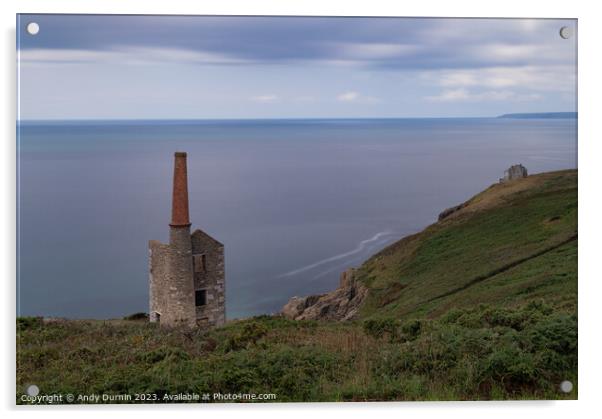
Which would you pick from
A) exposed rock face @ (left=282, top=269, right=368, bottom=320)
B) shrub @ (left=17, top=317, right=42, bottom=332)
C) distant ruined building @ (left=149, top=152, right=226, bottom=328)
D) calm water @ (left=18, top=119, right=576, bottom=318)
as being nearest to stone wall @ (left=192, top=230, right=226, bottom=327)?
distant ruined building @ (left=149, top=152, right=226, bottom=328)

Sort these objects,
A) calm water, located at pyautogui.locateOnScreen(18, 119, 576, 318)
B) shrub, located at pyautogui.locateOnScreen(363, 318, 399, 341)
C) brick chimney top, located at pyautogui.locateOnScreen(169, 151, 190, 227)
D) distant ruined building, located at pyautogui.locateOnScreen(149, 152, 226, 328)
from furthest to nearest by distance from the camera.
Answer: distant ruined building, located at pyautogui.locateOnScreen(149, 152, 226, 328), brick chimney top, located at pyautogui.locateOnScreen(169, 151, 190, 227), calm water, located at pyautogui.locateOnScreen(18, 119, 576, 318), shrub, located at pyautogui.locateOnScreen(363, 318, 399, 341)

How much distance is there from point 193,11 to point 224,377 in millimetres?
6121

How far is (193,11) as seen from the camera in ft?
36.6

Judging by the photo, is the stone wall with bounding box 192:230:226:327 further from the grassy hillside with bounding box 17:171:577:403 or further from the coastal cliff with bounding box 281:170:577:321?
the coastal cliff with bounding box 281:170:577:321

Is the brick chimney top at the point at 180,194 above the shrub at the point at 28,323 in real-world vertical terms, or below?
above

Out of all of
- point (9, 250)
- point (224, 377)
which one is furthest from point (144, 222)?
point (224, 377)

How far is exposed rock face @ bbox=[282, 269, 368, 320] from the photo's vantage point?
2211 cm

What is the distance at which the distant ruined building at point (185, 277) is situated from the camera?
17.9 metres

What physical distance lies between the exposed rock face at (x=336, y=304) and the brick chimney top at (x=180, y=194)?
5.45 metres

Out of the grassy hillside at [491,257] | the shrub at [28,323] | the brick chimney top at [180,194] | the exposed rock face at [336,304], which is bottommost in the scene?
the exposed rock face at [336,304]

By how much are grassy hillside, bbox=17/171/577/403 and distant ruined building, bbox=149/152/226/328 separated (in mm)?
1458

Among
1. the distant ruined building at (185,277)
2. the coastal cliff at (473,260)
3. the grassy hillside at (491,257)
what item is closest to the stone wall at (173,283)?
the distant ruined building at (185,277)

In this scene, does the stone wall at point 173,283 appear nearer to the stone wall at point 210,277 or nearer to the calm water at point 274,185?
the stone wall at point 210,277

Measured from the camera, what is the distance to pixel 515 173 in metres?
15.7
